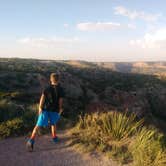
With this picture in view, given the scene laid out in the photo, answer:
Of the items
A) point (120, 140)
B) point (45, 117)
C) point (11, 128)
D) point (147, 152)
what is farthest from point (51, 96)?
point (147, 152)

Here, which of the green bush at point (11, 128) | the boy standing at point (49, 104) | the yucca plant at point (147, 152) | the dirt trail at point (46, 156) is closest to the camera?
the yucca plant at point (147, 152)

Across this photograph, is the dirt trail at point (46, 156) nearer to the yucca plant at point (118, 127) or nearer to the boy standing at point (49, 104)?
the boy standing at point (49, 104)

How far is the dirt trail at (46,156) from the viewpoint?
5445 mm

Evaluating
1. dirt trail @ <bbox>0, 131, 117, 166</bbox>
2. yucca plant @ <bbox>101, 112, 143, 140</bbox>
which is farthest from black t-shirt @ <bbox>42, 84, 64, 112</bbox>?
yucca plant @ <bbox>101, 112, 143, 140</bbox>

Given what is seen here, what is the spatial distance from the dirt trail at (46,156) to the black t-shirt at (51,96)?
0.91 meters

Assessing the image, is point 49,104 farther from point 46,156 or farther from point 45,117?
point 46,156

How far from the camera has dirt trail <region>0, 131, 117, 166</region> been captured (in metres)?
5.45

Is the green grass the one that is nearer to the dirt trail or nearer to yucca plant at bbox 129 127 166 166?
yucca plant at bbox 129 127 166 166

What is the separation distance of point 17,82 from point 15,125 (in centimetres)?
1840

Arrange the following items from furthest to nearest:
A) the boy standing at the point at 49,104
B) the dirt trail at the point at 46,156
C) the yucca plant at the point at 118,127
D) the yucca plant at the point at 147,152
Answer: the yucca plant at the point at 118,127 → the boy standing at the point at 49,104 → the dirt trail at the point at 46,156 → the yucca plant at the point at 147,152

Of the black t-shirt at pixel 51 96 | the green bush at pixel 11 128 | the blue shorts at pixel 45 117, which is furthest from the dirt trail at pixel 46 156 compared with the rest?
the black t-shirt at pixel 51 96

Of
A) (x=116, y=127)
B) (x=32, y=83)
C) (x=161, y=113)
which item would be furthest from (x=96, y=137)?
(x=161, y=113)

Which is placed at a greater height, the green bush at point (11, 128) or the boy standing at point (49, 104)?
the boy standing at point (49, 104)

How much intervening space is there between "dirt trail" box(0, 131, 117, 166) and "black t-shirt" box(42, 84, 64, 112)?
91cm
